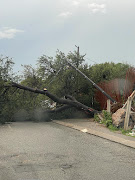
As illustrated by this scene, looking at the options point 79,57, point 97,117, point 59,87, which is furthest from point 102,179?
point 79,57

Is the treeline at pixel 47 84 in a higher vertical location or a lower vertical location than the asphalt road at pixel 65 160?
higher

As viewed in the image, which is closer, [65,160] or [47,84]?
[65,160]

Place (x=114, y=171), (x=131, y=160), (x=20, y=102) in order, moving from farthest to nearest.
→ (x=20, y=102)
(x=131, y=160)
(x=114, y=171)

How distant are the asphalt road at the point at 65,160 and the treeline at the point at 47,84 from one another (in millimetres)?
7712

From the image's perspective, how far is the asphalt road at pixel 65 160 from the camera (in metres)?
5.31

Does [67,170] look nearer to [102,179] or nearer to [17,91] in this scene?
[102,179]

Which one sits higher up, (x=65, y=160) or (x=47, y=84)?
(x=47, y=84)

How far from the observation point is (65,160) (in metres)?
6.61

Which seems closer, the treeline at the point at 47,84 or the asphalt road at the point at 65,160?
the asphalt road at the point at 65,160

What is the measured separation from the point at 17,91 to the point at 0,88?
161cm

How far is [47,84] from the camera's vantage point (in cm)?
1945

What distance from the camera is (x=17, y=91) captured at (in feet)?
58.1

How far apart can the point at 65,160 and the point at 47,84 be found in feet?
43.1

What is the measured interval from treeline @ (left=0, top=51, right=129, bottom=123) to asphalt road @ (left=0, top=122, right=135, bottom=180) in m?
7.71
